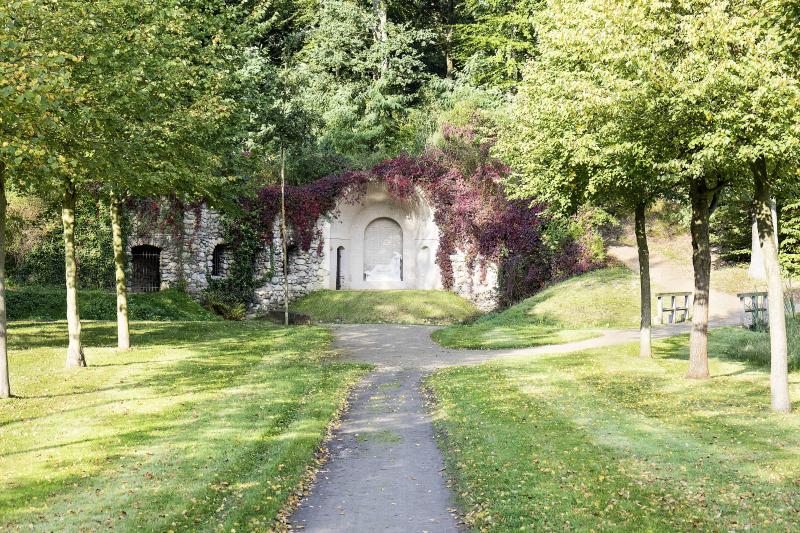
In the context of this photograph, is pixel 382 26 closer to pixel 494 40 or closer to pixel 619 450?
pixel 494 40

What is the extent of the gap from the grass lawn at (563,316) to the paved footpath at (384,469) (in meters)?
4.97

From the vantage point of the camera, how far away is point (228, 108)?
60.4 ft

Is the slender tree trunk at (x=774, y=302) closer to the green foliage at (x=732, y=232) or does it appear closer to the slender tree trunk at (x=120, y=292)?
the slender tree trunk at (x=120, y=292)

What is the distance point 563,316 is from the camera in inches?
1058

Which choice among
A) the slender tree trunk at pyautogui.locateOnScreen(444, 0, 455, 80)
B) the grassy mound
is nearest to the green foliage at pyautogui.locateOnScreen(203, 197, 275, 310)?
the grassy mound

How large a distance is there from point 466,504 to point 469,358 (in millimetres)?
11426

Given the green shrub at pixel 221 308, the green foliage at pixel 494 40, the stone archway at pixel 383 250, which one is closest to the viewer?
the green shrub at pixel 221 308

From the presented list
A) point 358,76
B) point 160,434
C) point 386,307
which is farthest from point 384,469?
point 358,76

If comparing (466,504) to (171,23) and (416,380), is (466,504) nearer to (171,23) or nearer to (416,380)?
(416,380)

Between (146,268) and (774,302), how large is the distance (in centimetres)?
2704

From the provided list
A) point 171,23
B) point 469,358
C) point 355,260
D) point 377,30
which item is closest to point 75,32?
point 171,23

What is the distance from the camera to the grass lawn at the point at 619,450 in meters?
7.40

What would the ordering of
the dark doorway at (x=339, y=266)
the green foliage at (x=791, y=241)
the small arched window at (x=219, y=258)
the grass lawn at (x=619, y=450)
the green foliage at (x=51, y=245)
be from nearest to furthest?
the grass lawn at (x=619, y=450) → the green foliage at (x=791, y=241) → the green foliage at (x=51, y=245) → the small arched window at (x=219, y=258) → the dark doorway at (x=339, y=266)

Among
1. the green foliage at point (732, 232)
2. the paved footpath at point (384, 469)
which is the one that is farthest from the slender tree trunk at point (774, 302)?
the green foliage at point (732, 232)
